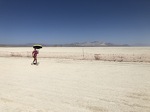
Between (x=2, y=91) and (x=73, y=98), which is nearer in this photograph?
(x=73, y=98)

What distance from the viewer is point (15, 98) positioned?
6.91 metres

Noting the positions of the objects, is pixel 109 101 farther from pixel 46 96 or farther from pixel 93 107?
pixel 46 96

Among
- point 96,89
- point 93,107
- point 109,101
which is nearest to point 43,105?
point 93,107

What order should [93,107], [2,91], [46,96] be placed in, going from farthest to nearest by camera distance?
[2,91]
[46,96]
[93,107]

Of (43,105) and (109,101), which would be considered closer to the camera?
(43,105)

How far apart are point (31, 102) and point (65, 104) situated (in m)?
1.10

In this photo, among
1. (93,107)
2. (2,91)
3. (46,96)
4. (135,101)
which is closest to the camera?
(93,107)

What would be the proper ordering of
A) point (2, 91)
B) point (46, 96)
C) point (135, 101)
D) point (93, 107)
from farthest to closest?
point (2, 91) < point (46, 96) < point (135, 101) < point (93, 107)

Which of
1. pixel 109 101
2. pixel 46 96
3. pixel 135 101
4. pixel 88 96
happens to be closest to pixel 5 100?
pixel 46 96

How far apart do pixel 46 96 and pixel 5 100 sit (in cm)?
138

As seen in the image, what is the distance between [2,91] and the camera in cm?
786

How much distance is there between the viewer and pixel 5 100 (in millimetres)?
6688

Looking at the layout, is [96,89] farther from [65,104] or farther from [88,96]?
[65,104]

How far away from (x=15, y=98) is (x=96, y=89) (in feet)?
10.5
